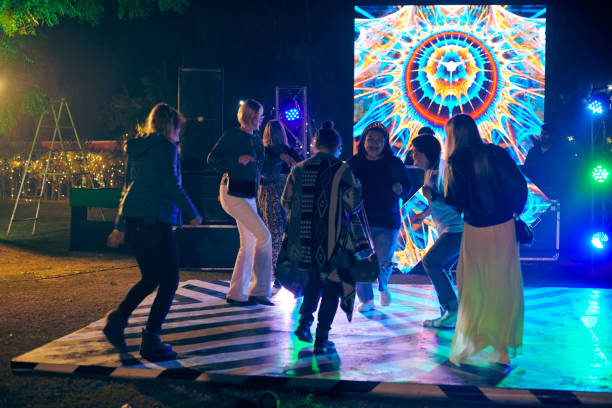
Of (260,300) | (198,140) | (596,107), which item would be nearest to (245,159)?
(260,300)

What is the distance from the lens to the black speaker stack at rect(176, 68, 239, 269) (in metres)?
9.15

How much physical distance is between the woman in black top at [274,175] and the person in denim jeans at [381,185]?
1.11 metres

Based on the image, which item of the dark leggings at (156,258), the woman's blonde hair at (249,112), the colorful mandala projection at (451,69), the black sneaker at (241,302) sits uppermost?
the colorful mandala projection at (451,69)

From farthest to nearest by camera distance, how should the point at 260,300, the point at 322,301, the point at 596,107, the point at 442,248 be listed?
1. the point at 596,107
2. the point at 260,300
3. the point at 442,248
4. the point at 322,301

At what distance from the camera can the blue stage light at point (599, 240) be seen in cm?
970

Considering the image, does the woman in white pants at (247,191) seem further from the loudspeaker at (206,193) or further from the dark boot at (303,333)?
the loudspeaker at (206,193)

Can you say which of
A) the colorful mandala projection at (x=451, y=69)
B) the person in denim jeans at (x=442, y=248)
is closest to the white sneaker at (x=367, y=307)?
the person in denim jeans at (x=442, y=248)

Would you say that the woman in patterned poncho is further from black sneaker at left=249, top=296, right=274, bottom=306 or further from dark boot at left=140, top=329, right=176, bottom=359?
black sneaker at left=249, top=296, right=274, bottom=306

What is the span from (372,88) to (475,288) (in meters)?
7.52

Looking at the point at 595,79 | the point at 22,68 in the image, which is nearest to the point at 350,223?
the point at 595,79

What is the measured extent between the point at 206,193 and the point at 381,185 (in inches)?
193

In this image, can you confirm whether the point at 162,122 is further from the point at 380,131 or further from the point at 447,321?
the point at 447,321

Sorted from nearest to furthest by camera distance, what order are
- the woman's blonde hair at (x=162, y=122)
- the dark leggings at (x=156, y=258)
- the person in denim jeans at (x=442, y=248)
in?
1. the dark leggings at (x=156, y=258)
2. the woman's blonde hair at (x=162, y=122)
3. the person in denim jeans at (x=442, y=248)

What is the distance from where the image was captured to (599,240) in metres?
9.72
